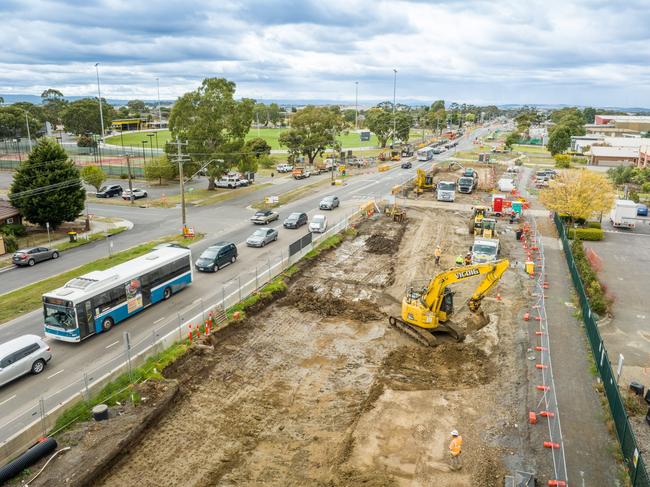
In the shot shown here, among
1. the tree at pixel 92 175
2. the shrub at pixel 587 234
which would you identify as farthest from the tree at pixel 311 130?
the shrub at pixel 587 234

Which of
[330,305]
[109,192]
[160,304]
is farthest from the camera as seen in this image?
[109,192]

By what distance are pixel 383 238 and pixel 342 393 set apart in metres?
25.6

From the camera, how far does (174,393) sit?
65.2 feet

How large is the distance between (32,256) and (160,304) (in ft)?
50.4

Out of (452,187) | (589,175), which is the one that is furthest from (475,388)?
(452,187)

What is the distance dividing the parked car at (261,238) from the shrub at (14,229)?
2152cm

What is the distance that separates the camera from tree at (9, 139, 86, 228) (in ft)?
147

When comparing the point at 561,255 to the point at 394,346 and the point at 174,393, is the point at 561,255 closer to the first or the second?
the point at 394,346

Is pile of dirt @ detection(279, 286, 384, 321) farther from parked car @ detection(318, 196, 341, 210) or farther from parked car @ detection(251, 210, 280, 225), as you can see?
parked car @ detection(318, 196, 341, 210)

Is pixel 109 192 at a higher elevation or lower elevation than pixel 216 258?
higher

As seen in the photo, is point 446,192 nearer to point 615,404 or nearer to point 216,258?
point 216,258

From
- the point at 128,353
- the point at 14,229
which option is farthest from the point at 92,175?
the point at 128,353

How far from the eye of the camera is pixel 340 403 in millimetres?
20234

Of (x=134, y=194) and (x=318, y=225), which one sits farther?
(x=134, y=194)
